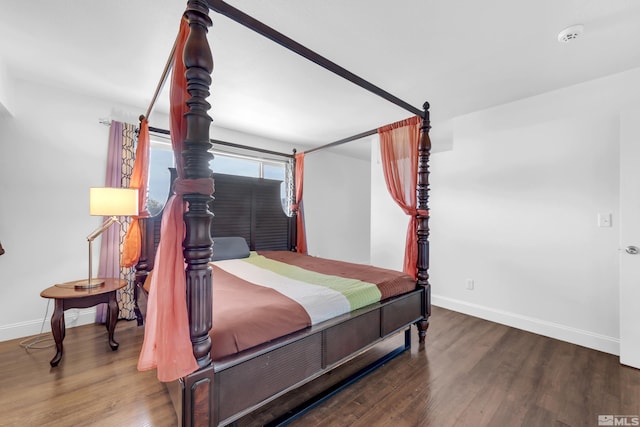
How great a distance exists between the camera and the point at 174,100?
4.06 feet

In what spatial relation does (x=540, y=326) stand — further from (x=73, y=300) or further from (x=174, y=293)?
(x=73, y=300)

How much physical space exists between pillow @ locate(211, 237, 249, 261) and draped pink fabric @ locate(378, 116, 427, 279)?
2007 mm

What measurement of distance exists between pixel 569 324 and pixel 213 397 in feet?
10.9

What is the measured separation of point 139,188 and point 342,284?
2218mm

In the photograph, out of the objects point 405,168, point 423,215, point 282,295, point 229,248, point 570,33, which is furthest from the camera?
point 229,248

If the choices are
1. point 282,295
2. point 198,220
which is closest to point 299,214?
point 282,295

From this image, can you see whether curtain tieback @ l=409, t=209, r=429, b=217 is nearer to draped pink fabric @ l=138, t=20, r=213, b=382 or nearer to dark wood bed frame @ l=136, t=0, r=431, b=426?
dark wood bed frame @ l=136, t=0, r=431, b=426

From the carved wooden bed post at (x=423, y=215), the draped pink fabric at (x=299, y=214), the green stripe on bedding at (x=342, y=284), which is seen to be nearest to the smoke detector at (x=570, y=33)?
the carved wooden bed post at (x=423, y=215)

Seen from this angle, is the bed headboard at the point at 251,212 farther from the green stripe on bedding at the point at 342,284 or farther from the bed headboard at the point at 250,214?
the green stripe on bedding at the point at 342,284

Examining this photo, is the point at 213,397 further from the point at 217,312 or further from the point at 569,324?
the point at 569,324

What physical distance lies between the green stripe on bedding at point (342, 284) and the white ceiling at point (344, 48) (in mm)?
1870

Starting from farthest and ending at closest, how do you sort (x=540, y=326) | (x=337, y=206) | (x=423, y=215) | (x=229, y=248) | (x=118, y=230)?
(x=337, y=206) < (x=229, y=248) < (x=118, y=230) < (x=540, y=326) < (x=423, y=215)

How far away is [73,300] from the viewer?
2.19 metres

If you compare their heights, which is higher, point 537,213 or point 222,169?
point 222,169
